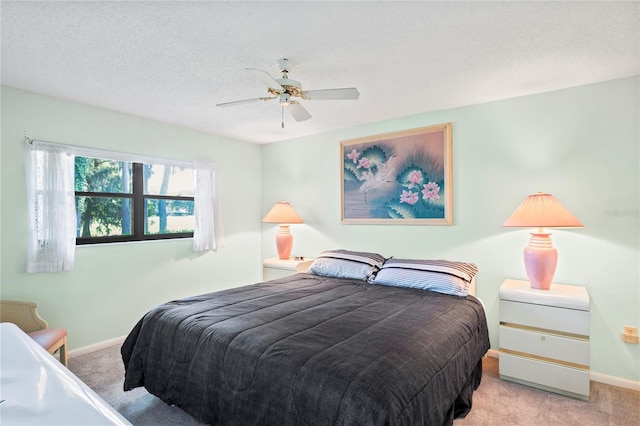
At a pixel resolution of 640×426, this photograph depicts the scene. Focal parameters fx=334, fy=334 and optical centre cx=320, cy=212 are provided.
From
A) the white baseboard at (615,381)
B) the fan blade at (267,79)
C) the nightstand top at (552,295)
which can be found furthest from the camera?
the white baseboard at (615,381)

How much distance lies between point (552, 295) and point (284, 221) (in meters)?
2.85

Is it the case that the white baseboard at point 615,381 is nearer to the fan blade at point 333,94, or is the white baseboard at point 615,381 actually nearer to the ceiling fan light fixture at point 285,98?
the fan blade at point 333,94

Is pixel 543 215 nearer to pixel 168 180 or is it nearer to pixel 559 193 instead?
pixel 559 193

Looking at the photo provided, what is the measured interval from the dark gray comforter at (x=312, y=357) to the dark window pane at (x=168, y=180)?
186 cm

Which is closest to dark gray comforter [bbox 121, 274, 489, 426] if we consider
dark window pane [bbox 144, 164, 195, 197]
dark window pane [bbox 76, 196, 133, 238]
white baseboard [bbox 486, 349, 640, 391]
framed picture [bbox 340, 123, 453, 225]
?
white baseboard [bbox 486, 349, 640, 391]

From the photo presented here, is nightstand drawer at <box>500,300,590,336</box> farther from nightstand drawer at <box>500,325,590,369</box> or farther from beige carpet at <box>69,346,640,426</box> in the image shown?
beige carpet at <box>69,346,640,426</box>

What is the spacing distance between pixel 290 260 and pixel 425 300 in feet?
7.02

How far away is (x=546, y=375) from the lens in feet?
8.19

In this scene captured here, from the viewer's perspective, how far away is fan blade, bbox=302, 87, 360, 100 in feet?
7.35

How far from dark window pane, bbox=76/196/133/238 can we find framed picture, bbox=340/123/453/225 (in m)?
2.47

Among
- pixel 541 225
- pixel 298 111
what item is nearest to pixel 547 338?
pixel 541 225

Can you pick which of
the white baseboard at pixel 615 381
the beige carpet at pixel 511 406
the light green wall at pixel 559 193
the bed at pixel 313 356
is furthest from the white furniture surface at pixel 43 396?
the white baseboard at pixel 615 381

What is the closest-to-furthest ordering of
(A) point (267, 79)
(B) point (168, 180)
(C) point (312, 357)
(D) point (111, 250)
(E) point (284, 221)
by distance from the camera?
(C) point (312, 357) → (A) point (267, 79) → (D) point (111, 250) → (B) point (168, 180) → (E) point (284, 221)

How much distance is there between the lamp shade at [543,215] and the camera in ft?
8.19
